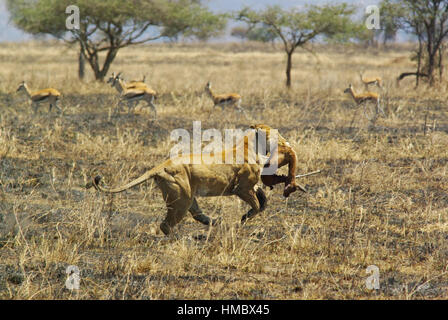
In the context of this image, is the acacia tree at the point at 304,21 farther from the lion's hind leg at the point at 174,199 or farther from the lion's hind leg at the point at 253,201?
the lion's hind leg at the point at 174,199

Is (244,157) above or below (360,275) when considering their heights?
above

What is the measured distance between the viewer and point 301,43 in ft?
62.1

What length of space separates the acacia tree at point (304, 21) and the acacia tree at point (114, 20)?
192 centimetres

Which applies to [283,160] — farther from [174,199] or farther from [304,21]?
[304,21]

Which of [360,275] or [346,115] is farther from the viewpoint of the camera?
[346,115]

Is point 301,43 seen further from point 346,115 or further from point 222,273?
point 222,273

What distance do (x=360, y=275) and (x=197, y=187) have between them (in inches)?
63.5

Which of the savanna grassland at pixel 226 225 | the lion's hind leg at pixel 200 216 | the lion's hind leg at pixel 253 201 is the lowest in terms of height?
the savanna grassland at pixel 226 225

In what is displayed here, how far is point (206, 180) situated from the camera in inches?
222

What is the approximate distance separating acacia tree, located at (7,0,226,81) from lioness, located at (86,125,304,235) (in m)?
13.9

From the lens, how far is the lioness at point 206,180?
5.42 metres

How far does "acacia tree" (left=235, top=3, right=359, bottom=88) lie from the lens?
61.2 ft

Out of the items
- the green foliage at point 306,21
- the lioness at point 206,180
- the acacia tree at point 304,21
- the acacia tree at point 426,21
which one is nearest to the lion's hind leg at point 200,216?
the lioness at point 206,180
